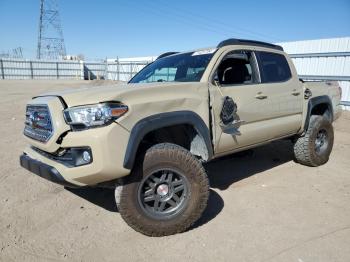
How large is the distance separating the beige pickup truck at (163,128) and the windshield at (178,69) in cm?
2

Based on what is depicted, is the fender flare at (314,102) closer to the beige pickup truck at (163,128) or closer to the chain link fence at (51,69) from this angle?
the beige pickup truck at (163,128)

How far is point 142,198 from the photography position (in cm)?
302

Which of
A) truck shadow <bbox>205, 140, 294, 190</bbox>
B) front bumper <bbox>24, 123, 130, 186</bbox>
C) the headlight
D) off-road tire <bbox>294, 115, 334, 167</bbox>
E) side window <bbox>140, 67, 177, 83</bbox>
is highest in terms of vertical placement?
side window <bbox>140, 67, 177, 83</bbox>

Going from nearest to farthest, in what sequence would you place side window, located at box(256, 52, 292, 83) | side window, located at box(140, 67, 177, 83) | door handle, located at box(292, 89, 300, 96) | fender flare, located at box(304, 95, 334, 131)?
side window, located at box(140, 67, 177, 83) → side window, located at box(256, 52, 292, 83) → door handle, located at box(292, 89, 300, 96) → fender flare, located at box(304, 95, 334, 131)

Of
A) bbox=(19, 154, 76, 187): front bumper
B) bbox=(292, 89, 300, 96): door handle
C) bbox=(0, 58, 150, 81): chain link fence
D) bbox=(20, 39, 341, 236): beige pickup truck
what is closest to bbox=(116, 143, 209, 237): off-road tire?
bbox=(20, 39, 341, 236): beige pickup truck

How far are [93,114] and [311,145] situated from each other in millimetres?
3783

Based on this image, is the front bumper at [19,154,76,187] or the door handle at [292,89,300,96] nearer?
the front bumper at [19,154,76,187]

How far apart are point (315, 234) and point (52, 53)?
62681mm

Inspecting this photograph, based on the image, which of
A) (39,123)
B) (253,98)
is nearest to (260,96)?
(253,98)

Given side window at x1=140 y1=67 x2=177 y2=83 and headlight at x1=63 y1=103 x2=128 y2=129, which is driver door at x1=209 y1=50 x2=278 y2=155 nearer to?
side window at x1=140 y1=67 x2=177 y2=83

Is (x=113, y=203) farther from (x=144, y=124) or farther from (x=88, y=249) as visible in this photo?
(x=144, y=124)

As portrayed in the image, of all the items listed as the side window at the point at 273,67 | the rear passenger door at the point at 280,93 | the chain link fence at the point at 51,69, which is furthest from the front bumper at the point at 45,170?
the chain link fence at the point at 51,69

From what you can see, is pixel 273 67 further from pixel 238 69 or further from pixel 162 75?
pixel 162 75

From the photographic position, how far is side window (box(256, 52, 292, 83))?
169 inches
